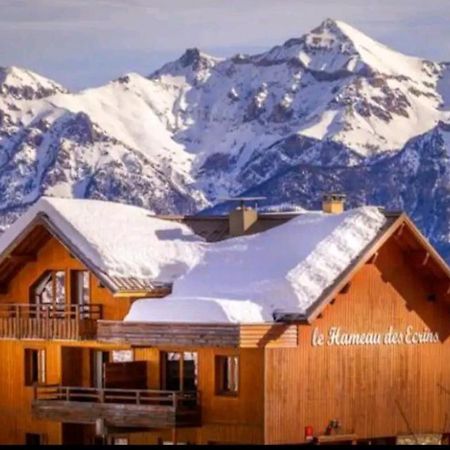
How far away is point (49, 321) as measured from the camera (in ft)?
182

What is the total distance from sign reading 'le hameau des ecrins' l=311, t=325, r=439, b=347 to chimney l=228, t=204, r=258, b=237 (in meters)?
4.75

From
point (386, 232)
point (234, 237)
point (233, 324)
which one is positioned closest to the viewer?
point (233, 324)

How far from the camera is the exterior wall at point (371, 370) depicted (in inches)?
2067

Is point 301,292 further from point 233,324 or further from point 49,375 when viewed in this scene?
point 49,375

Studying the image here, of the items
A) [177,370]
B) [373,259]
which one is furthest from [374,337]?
[177,370]

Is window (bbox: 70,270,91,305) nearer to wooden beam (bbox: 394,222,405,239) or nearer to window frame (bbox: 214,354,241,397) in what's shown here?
window frame (bbox: 214,354,241,397)

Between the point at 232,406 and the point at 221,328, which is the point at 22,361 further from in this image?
the point at 221,328

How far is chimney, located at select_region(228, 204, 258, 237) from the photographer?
2297 inches

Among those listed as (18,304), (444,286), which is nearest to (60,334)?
(18,304)

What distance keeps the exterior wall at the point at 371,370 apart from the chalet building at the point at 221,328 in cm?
5

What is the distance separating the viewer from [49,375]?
57.3 m

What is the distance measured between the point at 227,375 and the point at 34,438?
6.38 metres

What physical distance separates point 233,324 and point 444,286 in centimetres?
855

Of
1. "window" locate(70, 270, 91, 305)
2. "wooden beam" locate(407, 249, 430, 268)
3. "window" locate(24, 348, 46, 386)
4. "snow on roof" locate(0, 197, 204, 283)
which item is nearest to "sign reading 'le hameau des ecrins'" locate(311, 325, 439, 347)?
"wooden beam" locate(407, 249, 430, 268)
